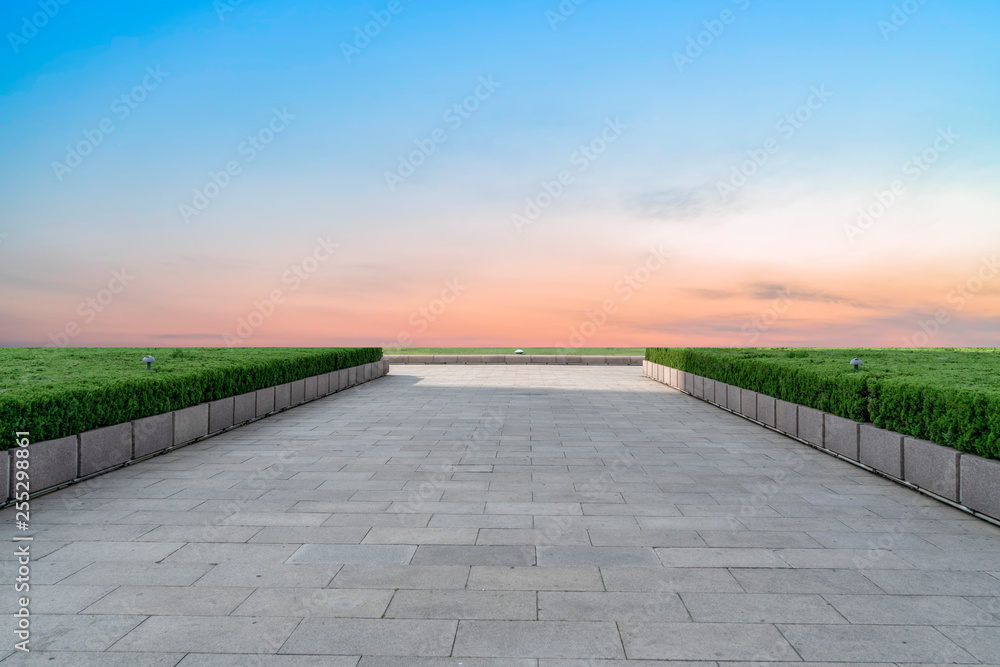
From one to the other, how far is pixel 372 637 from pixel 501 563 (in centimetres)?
132

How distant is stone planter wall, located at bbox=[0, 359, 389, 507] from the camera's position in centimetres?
664

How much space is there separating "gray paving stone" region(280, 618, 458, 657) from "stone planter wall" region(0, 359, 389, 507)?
4721 millimetres

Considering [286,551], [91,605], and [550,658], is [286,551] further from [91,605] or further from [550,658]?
[550,658]

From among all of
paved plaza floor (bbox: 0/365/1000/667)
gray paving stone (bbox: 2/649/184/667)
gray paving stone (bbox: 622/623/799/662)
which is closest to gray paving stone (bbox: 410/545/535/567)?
paved plaza floor (bbox: 0/365/1000/667)

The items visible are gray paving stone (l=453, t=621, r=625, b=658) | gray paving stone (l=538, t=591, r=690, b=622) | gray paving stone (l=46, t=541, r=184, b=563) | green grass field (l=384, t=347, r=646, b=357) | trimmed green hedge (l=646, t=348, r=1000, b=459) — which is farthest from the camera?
green grass field (l=384, t=347, r=646, b=357)

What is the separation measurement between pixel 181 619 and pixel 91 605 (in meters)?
0.76

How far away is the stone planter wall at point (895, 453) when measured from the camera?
19.7 feet

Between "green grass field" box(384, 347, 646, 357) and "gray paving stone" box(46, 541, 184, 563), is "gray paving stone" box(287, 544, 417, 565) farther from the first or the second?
"green grass field" box(384, 347, 646, 357)

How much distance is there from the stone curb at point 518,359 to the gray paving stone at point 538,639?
24763mm

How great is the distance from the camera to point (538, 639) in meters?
3.56

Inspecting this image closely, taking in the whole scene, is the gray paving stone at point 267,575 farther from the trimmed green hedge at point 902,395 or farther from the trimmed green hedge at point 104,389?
the trimmed green hedge at point 902,395

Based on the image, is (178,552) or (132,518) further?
(132,518)

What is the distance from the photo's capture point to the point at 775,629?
12.2 feet

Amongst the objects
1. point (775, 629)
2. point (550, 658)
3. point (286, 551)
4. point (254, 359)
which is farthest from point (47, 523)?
point (254, 359)
